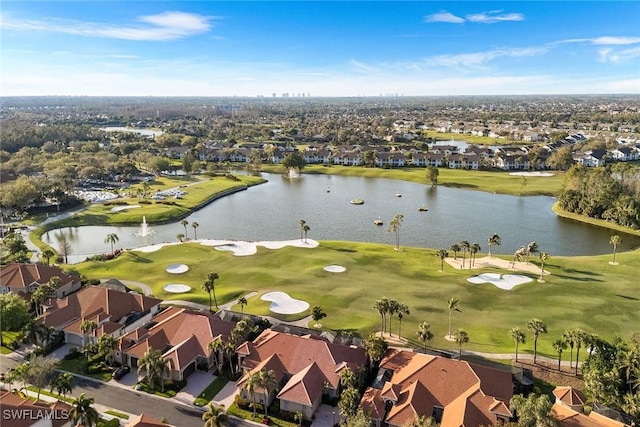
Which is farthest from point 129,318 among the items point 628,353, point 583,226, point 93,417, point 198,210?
point 583,226

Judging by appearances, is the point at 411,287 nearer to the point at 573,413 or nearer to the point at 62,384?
the point at 573,413

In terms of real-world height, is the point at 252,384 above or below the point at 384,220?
above

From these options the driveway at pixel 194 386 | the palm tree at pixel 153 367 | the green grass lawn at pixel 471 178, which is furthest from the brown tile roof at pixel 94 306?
the green grass lawn at pixel 471 178

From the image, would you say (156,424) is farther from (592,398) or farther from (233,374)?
(592,398)

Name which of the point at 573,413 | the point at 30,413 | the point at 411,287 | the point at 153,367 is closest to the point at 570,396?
the point at 573,413

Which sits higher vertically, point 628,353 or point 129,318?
point 628,353

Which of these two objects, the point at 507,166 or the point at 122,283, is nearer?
the point at 122,283

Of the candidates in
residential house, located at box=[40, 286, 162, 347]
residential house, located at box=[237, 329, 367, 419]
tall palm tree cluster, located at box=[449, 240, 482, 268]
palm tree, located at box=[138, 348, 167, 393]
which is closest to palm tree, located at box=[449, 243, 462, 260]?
tall palm tree cluster, located at box=[449, 240, 482, 268]
